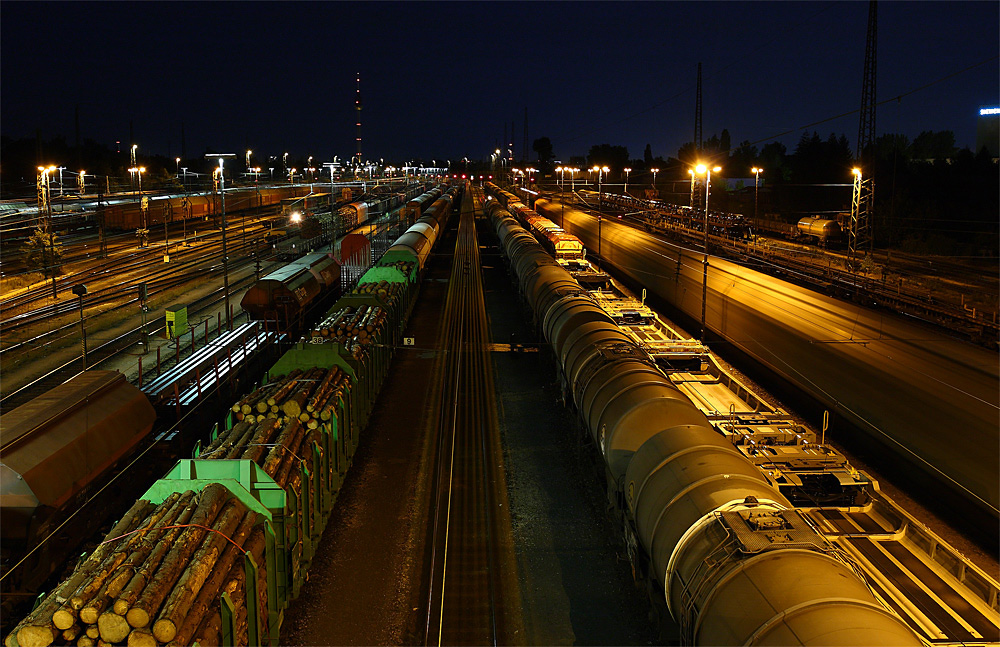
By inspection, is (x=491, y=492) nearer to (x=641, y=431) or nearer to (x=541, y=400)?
(x=641, y=431)

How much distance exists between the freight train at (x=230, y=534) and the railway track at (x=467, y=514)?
2.35 metres

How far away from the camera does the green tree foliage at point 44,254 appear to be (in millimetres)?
32312

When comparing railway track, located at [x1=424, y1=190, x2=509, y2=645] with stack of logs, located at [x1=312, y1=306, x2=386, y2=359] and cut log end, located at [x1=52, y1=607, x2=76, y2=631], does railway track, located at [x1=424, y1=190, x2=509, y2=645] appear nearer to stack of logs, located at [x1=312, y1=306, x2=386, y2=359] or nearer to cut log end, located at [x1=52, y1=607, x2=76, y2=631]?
stack of logs, located at [x1=312, y1=306, x2=386, y2=359]

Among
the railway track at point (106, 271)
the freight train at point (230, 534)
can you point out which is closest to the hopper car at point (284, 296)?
the railway track at point (106, 271)

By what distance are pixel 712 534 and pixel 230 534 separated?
5.98 m

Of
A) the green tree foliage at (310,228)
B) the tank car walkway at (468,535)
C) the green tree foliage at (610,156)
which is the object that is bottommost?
the tank car walkway at (468,535)

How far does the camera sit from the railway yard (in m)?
7.42

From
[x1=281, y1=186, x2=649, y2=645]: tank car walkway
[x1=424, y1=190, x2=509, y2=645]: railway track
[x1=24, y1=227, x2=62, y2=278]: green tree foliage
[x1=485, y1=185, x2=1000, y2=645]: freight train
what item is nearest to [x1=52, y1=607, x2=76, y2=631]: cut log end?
[x1=281, y1=186, x2=649, y2=645]: tank car walkway

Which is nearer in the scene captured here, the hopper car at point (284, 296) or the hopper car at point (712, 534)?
the hopper car at point (712, 534)

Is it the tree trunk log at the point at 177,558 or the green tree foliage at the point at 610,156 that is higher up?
the green tree foliage at the point at 610,156

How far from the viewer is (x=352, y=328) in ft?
67.2

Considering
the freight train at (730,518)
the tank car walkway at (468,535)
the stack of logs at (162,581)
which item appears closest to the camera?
the freight train at (730,518)

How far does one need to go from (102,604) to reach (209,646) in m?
1.24

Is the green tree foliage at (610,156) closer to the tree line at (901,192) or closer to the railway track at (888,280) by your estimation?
the tree line at (901,192)
